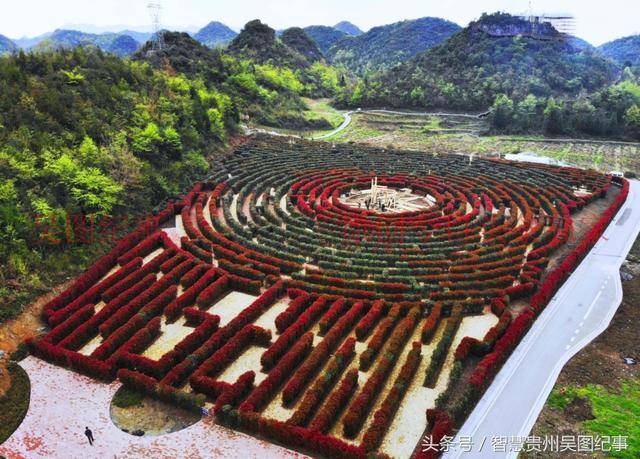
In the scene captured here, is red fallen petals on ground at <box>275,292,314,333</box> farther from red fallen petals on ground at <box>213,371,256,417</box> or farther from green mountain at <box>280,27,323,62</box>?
green mountain at <box>280,27,323,62</box>

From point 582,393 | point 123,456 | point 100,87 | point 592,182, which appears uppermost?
point 100,87

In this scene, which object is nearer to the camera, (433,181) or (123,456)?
(123,456)

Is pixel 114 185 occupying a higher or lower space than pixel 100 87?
lower

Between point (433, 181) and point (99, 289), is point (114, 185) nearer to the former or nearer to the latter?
point (99, 289)

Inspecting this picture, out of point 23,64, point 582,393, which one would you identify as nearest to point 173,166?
point 23,64

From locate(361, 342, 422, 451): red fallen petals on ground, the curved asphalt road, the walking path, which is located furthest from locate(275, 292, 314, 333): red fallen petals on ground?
the curved asphalt road

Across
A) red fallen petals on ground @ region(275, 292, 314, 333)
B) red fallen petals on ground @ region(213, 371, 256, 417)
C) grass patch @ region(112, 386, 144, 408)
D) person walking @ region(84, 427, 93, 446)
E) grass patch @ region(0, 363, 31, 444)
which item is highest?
→ red fallen petals on ground @ region(275, 292, 314, 333)
